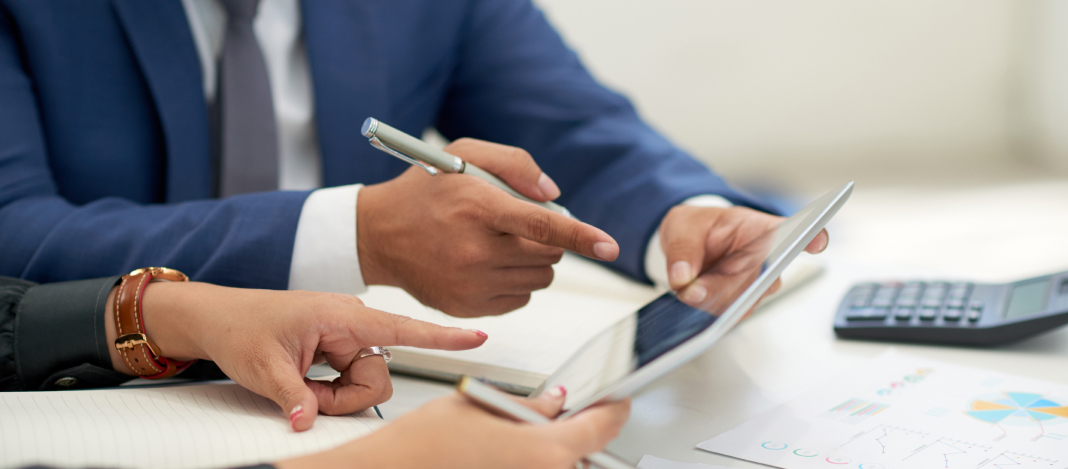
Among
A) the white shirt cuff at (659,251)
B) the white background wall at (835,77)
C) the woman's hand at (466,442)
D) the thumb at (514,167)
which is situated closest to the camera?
the woman's hand at (466,442)

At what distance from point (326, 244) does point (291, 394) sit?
7.2 inches

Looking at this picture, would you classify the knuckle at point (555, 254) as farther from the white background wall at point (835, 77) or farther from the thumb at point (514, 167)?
the white background wall at point (835, 77)

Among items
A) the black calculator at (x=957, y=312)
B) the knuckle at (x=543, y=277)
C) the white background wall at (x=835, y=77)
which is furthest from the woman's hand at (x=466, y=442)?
the white background wall at (x=835, y=77)

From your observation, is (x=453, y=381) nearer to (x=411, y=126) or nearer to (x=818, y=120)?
(x=411, y=126)

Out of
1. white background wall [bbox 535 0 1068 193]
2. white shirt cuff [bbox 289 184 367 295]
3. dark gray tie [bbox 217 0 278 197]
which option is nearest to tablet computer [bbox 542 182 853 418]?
white shirt cuff [bbox 289 184 367 295]

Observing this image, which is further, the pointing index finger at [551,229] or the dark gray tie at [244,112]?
the dark gray tie at [244,112]

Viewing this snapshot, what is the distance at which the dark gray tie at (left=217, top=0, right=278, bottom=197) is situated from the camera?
27.9 inches

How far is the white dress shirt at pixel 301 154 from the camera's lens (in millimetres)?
499

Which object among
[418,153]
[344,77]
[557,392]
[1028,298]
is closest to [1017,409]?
[1028,298]

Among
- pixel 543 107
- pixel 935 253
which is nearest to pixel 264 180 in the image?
pixel 543 107

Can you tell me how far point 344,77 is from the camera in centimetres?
77

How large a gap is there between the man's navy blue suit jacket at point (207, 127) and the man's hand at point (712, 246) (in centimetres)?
6

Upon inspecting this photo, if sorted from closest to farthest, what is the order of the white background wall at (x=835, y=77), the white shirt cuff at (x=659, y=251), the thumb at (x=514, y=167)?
the thumb at (x=514, y=167) < the white shirt cuff at (x=659, y=251) < the white background wall at (x=835, y=77)

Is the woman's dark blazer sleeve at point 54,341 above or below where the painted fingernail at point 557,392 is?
below
